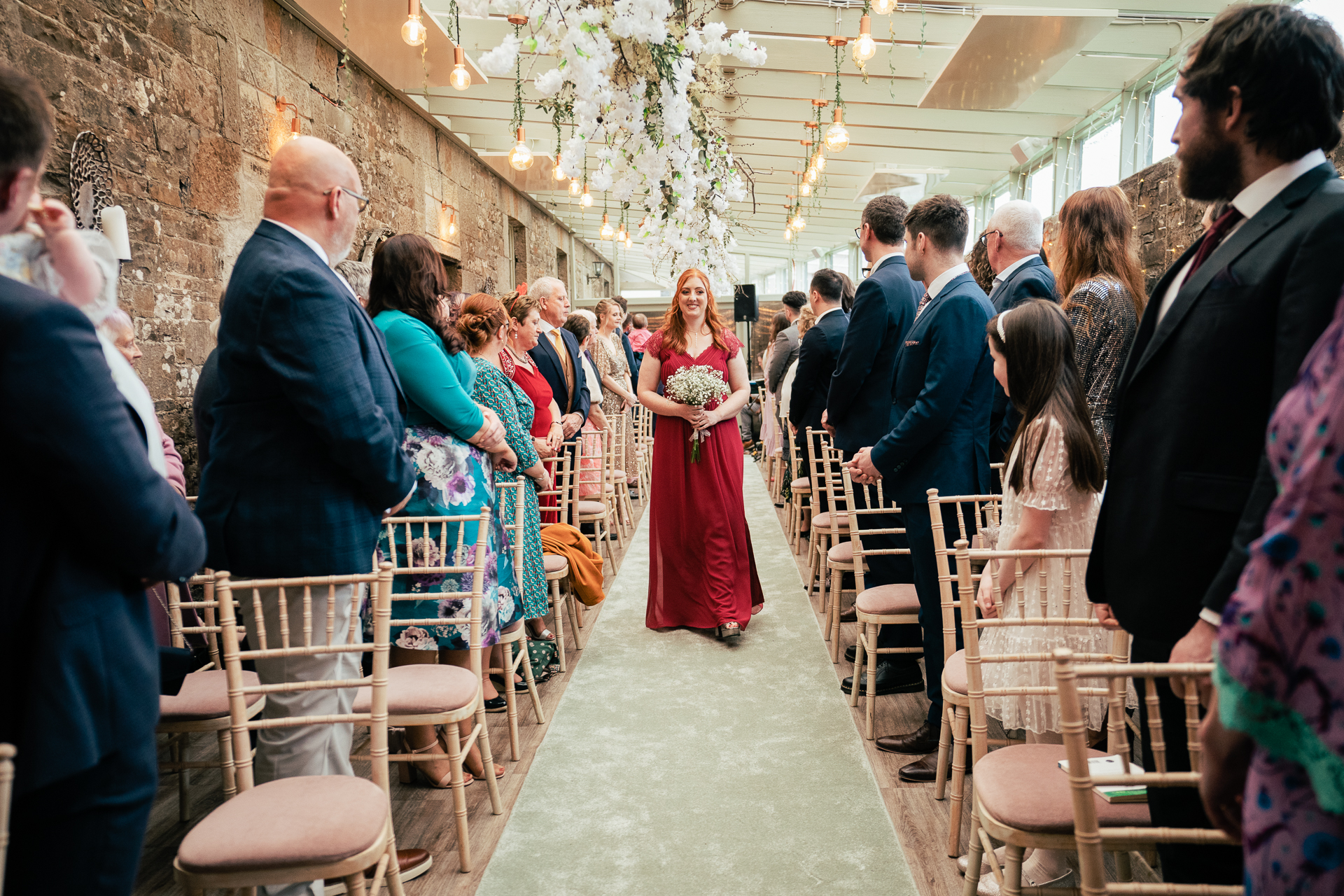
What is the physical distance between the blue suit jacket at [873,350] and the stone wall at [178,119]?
3.32 m

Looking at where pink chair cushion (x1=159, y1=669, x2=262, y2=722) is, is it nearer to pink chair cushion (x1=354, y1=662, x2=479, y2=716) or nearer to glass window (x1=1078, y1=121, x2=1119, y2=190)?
pink chair cushion (x1=354, y1=662, x2=479, y2=716)

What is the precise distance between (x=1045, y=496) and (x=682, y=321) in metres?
2.57

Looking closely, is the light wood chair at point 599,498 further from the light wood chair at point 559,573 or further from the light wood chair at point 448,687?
the light wood chair at point 448,687

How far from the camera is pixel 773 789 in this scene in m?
2.85

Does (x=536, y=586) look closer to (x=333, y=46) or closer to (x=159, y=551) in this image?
(x=159, y=551)

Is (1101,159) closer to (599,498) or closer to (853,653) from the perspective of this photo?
(599,498)

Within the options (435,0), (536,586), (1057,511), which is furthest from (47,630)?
(435,0)

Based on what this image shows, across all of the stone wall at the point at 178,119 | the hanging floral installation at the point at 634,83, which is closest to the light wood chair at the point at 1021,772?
the hanging floral installation at the point at 634,83

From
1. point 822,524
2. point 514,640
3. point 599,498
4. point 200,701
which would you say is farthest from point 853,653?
point 200,701

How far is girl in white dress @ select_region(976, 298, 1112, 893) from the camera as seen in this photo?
2229 millimetres

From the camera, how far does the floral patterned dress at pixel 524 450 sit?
3.42 m

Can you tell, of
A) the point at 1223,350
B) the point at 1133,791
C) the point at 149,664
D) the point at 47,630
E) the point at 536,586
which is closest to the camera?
the point at 47,630

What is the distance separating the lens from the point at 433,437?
2.80 m

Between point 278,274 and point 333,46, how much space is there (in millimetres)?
5544
